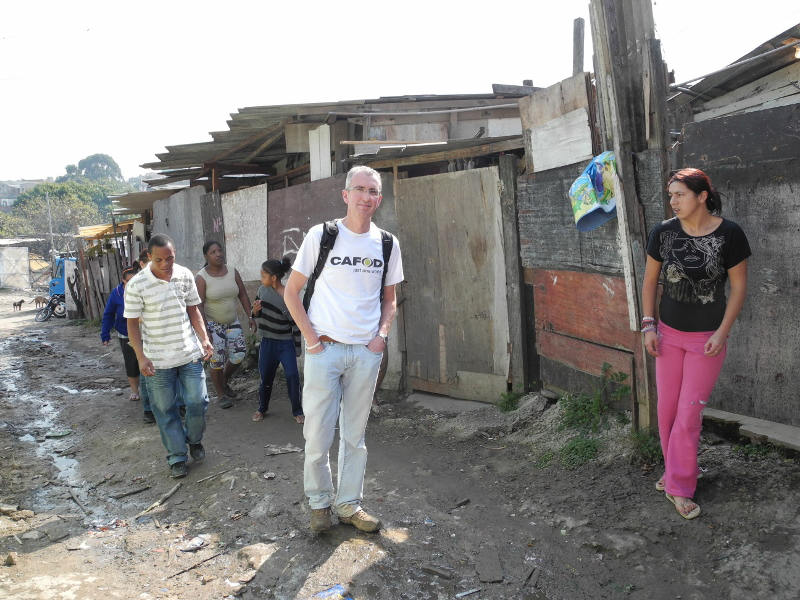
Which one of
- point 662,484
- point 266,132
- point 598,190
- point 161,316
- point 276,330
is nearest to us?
point 662,484

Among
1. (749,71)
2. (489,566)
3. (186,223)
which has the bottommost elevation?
(489,566)

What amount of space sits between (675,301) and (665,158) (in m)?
1.02

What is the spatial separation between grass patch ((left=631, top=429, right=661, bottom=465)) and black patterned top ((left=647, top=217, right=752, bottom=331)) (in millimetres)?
983

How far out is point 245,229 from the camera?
8828mm

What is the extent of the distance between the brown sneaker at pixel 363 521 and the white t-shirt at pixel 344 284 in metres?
0.95

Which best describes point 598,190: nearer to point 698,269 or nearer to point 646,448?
point 698,269

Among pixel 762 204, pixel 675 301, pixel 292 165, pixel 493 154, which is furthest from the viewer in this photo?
pixel 292 165

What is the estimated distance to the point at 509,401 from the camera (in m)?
5.33

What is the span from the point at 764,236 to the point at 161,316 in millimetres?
3910

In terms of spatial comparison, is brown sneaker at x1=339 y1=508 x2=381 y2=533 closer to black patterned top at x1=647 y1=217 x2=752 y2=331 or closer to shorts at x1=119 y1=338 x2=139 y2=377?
black patterned top at x1=647 y1=217 x2=752 y2=331

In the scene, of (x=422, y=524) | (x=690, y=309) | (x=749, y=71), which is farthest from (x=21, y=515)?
(x=749, y=71)

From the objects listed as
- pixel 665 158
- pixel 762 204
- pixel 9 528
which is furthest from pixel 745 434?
pixel 9 528

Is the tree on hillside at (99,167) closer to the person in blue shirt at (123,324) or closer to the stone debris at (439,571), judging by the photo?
the person in blue shirt at (123,324)

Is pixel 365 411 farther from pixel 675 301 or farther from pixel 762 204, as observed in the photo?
pixel 762 204
